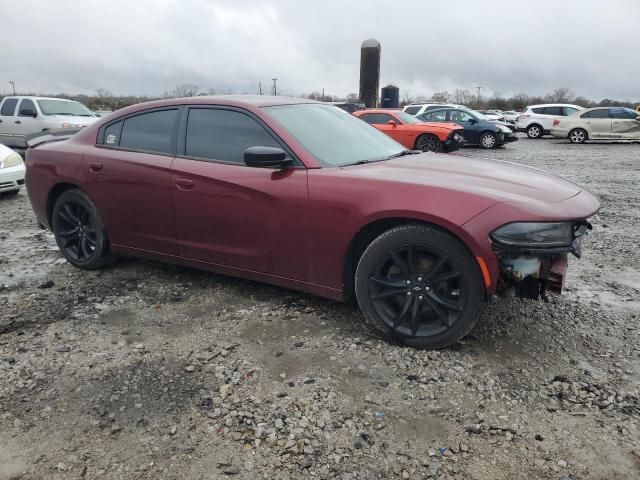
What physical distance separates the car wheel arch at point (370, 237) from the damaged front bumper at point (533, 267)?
0.19 meters

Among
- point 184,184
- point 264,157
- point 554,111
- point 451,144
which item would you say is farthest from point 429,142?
point 264,157

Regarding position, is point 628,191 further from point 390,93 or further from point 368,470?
point 390,93

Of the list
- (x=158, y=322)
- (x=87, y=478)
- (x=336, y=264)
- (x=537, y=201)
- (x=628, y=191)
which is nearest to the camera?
(x=87, y=478)

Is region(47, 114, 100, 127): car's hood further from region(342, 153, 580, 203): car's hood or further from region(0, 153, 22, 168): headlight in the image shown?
region(342, 153, 580, 203): car's hood

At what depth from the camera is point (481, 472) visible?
2.12m

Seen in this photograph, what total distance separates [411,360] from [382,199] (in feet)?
3.08

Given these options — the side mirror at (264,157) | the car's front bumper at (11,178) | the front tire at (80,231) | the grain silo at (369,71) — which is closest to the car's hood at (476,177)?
the side mirror at (264,157)

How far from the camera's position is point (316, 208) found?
3.20 metres

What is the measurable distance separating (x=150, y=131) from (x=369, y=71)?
22111mm

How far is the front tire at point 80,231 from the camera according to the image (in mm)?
4359

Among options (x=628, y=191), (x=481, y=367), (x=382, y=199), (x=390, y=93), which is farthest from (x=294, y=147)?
(x=390, y=93)

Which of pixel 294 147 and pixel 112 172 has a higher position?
pixel 294 147

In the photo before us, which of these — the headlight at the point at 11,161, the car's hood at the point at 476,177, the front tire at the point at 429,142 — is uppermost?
the car's hood at the point at 476,177

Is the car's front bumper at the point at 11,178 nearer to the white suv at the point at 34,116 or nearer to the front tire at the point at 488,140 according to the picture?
the white suv at the point at 34,116
